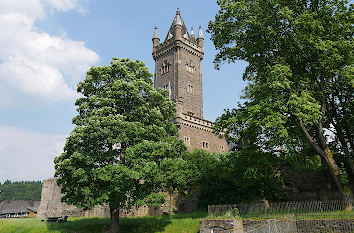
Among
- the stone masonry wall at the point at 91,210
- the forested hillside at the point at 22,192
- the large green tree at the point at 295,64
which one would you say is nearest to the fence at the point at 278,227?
the large green tree at the point at 295,64

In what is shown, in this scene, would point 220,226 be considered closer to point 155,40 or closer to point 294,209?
point 294,209

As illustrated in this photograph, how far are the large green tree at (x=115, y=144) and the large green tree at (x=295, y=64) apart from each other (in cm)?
559

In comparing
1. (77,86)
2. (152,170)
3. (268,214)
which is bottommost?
(268,214)

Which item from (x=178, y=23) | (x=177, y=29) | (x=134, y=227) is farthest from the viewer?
(x=178, y=23)

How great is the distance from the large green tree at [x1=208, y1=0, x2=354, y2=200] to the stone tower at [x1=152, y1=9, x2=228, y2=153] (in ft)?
74.6

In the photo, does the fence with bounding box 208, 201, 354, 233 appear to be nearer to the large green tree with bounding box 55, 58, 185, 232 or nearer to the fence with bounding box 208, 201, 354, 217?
the fence with bounding box 208, 201, 354, 217

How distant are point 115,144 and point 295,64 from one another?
12.4 metres

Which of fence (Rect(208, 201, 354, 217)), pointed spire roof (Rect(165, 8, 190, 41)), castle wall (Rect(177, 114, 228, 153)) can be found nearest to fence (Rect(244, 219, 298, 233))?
fence (Rect(208, 201, 354, 217))

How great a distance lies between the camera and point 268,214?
668 inches

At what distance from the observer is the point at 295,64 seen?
63.6 ft

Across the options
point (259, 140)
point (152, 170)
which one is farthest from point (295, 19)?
point (152, 170)

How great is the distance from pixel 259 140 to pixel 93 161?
10229 mm

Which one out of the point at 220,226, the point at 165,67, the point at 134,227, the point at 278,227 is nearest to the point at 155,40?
the point at 165,67

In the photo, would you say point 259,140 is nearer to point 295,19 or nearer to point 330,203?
point 330,203
